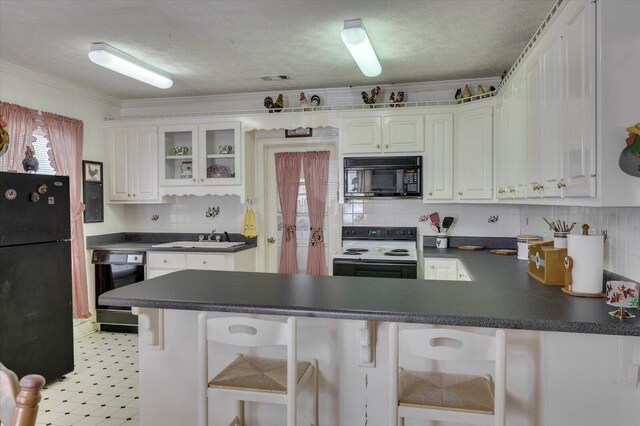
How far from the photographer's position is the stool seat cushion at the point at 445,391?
1.41m

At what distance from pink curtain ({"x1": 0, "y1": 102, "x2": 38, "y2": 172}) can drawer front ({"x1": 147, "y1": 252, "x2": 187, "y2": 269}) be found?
1.34m

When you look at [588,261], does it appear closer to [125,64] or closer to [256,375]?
[256,375]

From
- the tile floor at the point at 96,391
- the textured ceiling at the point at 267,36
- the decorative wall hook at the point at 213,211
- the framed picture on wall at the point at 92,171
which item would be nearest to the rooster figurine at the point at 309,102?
the textured ceiling at the point at 267,36

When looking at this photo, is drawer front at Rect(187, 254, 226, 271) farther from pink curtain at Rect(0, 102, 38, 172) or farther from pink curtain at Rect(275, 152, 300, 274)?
pink curtain at Rect(0, 102, 38, 172)

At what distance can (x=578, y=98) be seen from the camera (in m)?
1.65

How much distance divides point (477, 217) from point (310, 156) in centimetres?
179

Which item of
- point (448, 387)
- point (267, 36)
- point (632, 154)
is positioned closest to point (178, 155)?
point (267, 36)

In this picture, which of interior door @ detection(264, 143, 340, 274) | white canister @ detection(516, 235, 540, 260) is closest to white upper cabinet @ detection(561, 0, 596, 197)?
white canister @ detection(516, 235, 540, 260)

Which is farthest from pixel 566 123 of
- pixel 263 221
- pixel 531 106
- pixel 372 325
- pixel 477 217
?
pixel 263 221

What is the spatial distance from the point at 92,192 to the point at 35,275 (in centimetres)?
155

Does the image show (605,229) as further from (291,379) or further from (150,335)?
(150,335)

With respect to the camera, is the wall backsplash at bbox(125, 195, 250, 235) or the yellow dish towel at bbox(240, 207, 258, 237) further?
the wall backsplash at bbox(125, 195, 250, 235)

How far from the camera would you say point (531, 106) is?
236 centimetres

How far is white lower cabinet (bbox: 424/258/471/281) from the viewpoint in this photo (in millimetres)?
3336
